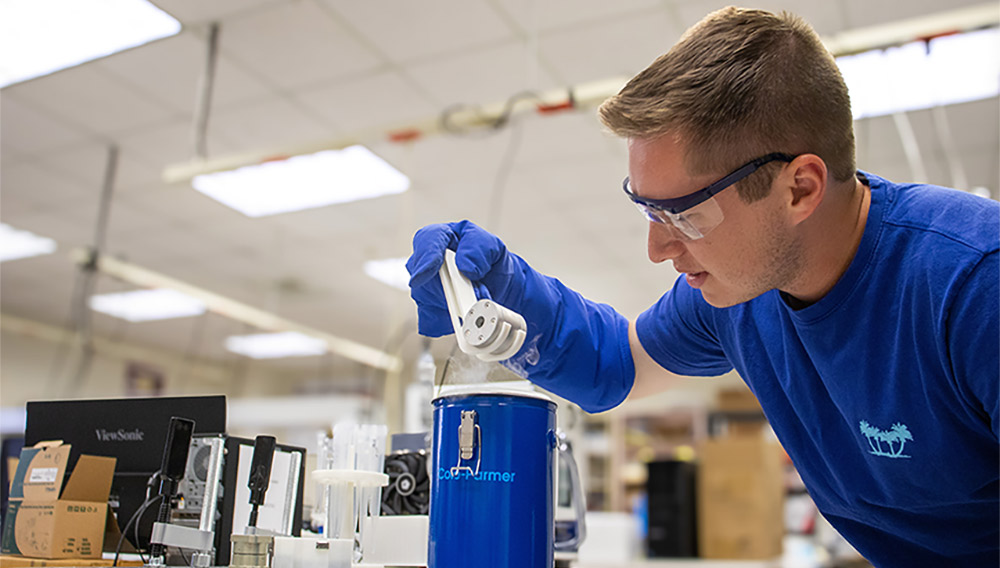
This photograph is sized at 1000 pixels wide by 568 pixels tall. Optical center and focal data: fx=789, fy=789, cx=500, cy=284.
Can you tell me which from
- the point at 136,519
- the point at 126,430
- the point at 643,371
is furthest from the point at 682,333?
the point at 126,430

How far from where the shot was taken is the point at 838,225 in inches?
43.1

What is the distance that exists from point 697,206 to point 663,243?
4.1 inches

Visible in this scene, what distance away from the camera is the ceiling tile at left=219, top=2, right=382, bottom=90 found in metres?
3.27

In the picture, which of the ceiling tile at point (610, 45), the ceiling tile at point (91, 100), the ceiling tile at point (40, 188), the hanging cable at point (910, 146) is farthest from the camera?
the ceiling tile at point (40, 188)

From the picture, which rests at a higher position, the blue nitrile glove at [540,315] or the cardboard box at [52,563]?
the blue nitrile glove at [540,315]

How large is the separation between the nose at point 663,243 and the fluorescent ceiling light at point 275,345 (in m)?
7.20

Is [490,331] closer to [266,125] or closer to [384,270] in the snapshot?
[266,125]

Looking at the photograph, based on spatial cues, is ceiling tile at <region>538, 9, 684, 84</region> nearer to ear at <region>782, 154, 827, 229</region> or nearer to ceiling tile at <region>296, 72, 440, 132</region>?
ceiling tile at <region>296, 72, 440, 132</region>

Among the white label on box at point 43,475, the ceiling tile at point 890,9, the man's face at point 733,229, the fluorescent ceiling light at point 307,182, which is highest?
the ceiling tile at point 890,9

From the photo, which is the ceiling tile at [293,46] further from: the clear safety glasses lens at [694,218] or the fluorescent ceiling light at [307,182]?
the clear safety glasses lens at [694,218]

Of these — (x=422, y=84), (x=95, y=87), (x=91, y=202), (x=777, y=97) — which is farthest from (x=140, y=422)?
(x=91, y=202)

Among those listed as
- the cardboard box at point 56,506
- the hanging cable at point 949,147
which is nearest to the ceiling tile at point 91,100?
the cardboard box at point 56,506

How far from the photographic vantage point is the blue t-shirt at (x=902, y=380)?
922 millimetres

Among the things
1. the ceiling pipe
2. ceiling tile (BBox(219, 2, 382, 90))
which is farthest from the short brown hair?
ceiling tile (BBox(219, 2, 382, 90))
